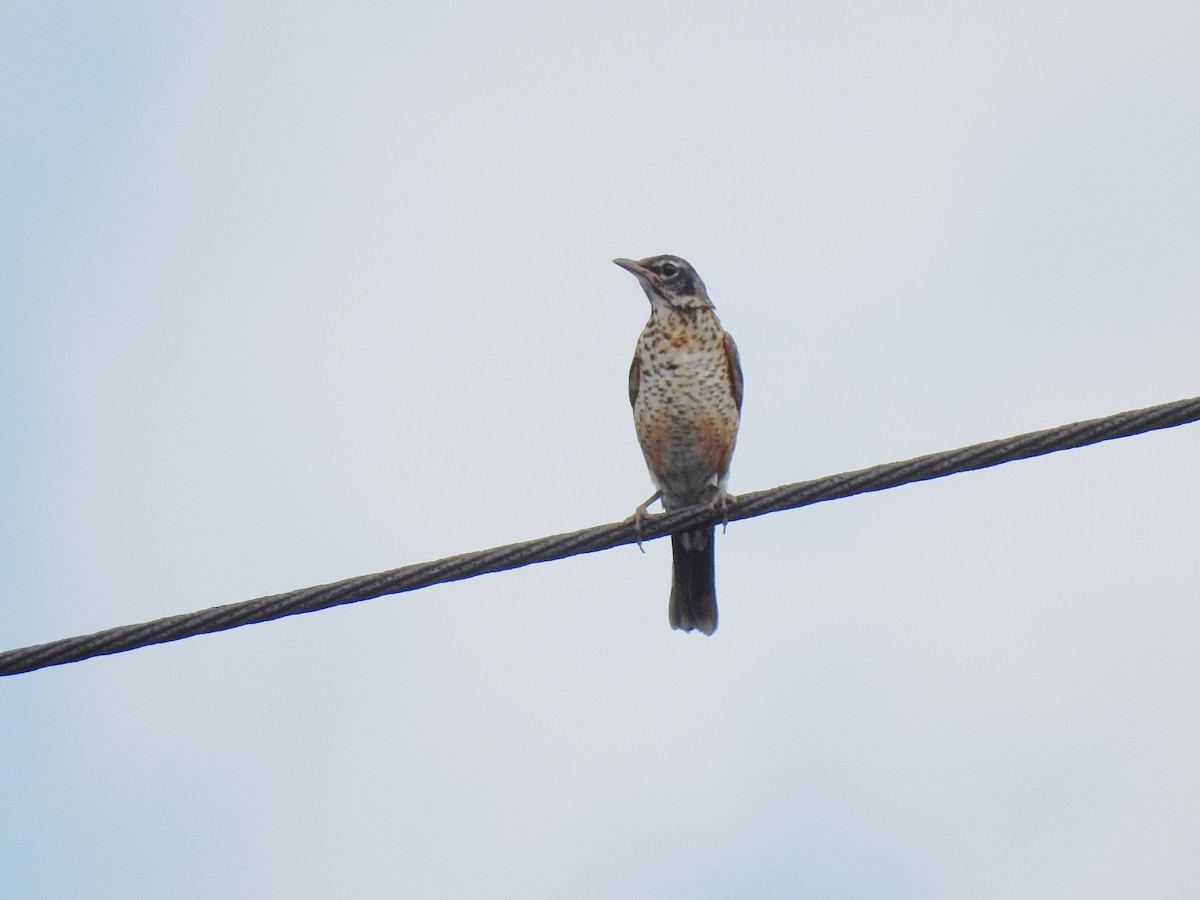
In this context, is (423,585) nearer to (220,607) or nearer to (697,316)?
(220,607)

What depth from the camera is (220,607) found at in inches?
204

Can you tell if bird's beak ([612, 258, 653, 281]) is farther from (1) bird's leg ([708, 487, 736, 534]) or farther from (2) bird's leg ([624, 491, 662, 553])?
(1) bird's leg ([708, 487, 736, 534])

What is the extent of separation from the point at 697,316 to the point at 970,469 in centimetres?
463

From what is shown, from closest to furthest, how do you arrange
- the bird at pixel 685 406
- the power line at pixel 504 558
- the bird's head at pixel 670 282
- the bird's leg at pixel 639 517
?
the power line at pixel 504 558, the bird's leg at pixel 639 517, the bird at pixel 685 406, the bird's head at pixel 670 282

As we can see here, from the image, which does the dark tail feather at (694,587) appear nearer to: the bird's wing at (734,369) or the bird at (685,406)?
the bird at (685,406)

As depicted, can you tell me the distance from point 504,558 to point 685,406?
4.06m

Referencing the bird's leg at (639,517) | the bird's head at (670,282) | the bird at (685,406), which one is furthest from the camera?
the bird's head at (670,282)

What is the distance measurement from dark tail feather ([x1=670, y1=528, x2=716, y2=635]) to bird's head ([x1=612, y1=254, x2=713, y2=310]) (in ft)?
4.82

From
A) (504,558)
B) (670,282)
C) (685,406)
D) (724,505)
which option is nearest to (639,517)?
(724,505)

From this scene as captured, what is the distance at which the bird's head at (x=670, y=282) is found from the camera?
9.90 meters

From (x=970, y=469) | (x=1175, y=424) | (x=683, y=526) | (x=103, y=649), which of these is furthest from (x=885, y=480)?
(x=103, y=649)

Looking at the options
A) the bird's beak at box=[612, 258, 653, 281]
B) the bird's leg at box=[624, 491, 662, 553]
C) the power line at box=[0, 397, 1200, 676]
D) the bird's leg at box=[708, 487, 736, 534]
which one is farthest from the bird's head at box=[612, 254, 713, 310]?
the power line at box=[0, 397, 1200, 676]

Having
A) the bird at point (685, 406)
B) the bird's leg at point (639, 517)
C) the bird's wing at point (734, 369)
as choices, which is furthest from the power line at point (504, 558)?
the bird's wing at point (734, 369)

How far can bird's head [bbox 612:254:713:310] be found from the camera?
990 centimetres
